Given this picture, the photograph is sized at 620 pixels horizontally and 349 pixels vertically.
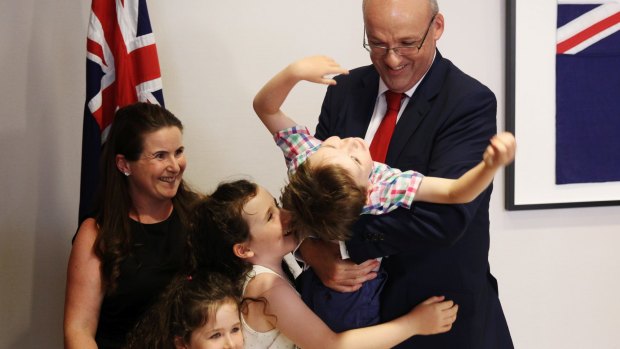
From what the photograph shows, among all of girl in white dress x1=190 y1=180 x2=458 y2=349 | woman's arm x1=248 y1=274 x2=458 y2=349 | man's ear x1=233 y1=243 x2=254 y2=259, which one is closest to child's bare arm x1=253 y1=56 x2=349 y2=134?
girl in white dress x1=190 y1=180 x2=458 y2=349

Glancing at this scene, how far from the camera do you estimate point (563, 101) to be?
3078 mm

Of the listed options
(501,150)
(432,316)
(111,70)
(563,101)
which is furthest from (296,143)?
(563,101)

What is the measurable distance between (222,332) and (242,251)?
24 cm

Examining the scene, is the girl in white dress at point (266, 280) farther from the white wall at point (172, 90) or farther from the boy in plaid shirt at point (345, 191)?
the white wall at point (172, 90)

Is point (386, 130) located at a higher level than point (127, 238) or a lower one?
higher

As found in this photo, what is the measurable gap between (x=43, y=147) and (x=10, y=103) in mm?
204

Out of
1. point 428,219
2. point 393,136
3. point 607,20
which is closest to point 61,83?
point 393,136

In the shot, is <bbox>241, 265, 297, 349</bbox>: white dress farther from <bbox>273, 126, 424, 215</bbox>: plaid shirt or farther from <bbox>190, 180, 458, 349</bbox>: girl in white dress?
<bbox>273, 126, 424, 215</bbox>: plaid shirt

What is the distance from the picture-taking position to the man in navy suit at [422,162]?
1.72m

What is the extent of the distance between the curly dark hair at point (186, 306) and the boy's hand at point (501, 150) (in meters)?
0.78

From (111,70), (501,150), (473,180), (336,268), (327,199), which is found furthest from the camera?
(111,70)

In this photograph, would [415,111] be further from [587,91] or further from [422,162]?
[587,91]

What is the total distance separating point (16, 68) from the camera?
9.20 ft

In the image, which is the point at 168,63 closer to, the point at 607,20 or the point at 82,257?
the point at 82,257
